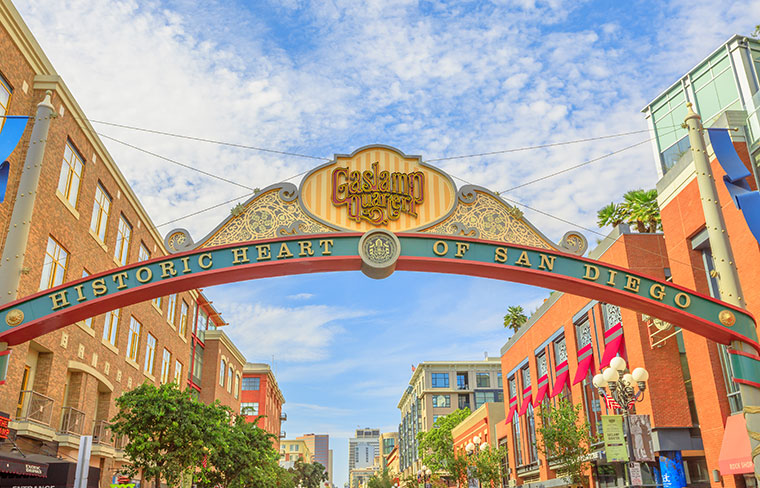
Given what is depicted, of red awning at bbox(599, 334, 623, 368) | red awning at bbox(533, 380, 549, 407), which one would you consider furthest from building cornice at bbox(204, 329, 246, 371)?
red awning at bbox(599, 334, 623, 368)

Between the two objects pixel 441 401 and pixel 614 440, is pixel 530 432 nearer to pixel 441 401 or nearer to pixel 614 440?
pixel 614 440

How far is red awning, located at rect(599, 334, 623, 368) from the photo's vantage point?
25.7m

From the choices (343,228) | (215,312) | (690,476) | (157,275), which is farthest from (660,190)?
(215,312)

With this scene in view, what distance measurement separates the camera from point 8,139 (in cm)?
1054

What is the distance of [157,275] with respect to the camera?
36.1 feet

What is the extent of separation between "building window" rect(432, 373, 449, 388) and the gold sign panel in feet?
309

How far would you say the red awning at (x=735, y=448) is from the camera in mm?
11836

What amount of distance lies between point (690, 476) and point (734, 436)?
11.3 m

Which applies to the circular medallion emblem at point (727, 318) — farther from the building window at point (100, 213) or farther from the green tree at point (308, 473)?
the green tree at point (308, 473)

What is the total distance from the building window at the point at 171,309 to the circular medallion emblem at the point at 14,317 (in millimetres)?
28975

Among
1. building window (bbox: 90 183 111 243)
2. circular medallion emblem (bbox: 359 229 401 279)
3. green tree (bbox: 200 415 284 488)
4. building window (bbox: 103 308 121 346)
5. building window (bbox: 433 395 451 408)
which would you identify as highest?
building window (bbox: 433 395 451 408)

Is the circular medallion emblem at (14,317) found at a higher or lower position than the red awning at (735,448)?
higher

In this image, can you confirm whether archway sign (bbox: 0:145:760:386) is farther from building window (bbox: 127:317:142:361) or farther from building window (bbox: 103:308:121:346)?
building window (bbox: 127:317:142:361)

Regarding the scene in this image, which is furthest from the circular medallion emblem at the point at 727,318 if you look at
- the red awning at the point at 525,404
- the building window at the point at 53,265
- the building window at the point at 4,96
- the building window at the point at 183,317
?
the building window at the point at 183,317
